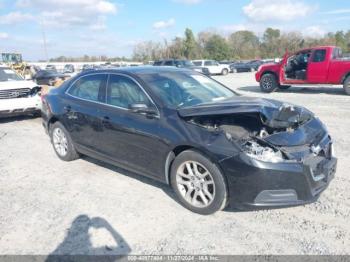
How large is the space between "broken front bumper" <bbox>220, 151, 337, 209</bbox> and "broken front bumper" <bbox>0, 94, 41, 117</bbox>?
290 inches

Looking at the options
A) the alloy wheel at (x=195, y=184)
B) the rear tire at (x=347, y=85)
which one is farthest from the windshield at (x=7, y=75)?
the rear tire at (x=347, y=85)

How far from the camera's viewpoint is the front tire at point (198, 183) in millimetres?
3320

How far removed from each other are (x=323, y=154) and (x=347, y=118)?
525 cm

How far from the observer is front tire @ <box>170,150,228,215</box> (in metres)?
3.32

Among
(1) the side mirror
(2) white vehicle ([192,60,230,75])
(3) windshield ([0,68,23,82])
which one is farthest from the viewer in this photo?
(2) white vehicle ([192,60,230,75])

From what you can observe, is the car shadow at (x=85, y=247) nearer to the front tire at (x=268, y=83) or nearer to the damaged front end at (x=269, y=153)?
the damaged front end at (x=269, y=153)

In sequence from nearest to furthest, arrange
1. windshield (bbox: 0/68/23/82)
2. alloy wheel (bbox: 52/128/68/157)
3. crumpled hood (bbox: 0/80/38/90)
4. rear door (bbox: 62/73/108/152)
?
rear door (bbox: 62/73/108/152) → alloy wheel (bbox: 52/128/68/157) → crumpled hood (bbox: 0/80/38/90) → windshield (bbox: 0/68/23/82)

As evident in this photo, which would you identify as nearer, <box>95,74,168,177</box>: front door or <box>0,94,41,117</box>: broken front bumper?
<box>95,74,168,177</box>: front door

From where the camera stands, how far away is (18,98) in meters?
8.84

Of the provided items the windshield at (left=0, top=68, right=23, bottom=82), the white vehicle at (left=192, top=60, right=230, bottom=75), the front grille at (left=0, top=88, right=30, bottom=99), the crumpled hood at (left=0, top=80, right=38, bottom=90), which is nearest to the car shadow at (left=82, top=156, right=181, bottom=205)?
the front grille at (left=0, top=88, right=30, bottom=99)

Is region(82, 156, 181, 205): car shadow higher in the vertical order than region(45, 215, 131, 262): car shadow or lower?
higher

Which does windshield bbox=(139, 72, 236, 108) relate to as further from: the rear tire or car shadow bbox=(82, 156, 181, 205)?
the rear tire

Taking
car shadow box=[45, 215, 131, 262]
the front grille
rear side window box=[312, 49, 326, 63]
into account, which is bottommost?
car shadow box=[45, 215, 131, 262]

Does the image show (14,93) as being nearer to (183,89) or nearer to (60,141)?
(60,141)
